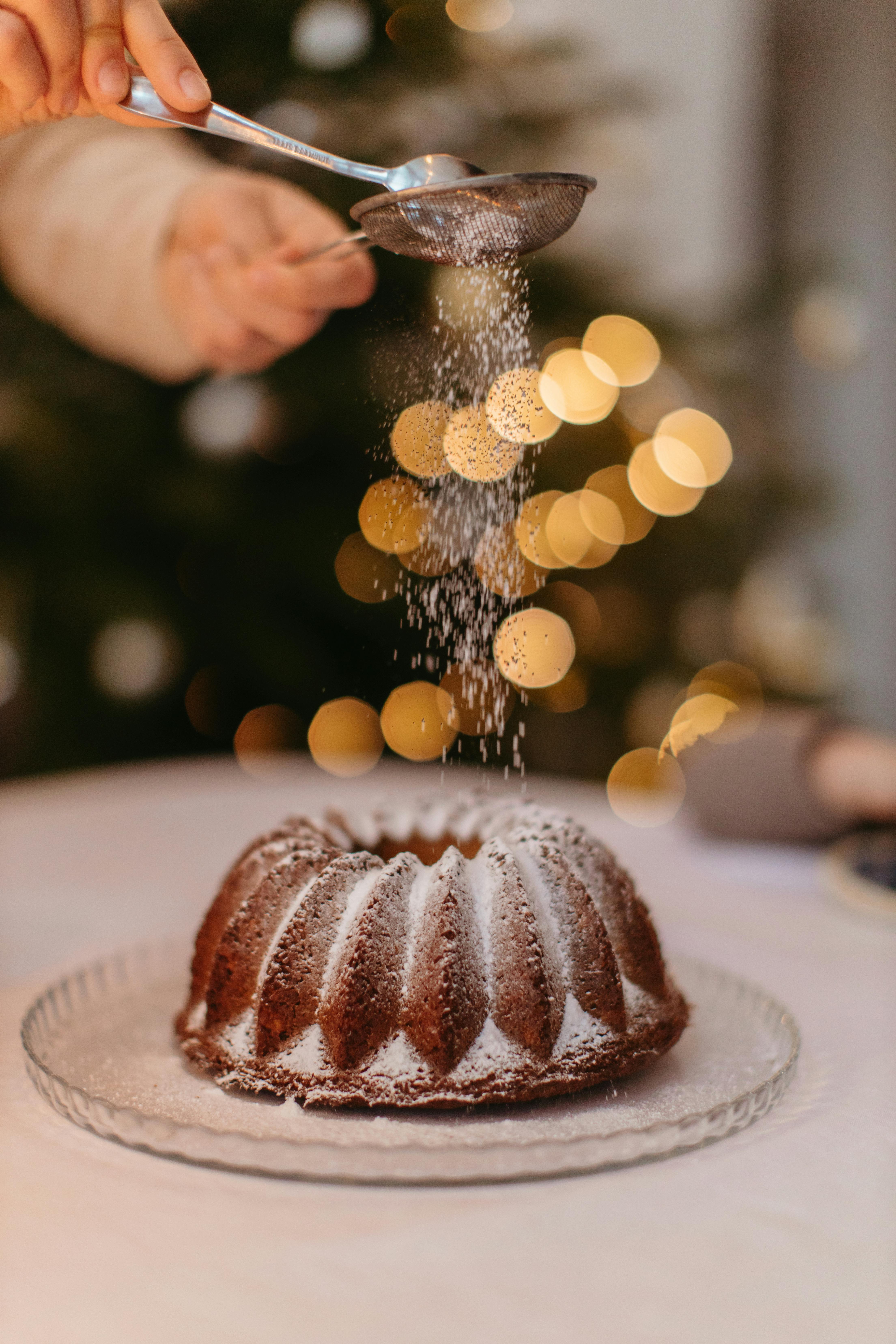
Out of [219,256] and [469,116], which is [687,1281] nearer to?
[219,256]

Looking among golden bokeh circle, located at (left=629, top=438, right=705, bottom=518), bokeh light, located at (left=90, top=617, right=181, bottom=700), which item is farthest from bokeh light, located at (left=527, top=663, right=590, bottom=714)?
bokeh light, located at (left=90, top=617, right=181, bottom=700)

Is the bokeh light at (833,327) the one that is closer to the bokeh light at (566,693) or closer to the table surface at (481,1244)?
the bokeh light at (566,693)

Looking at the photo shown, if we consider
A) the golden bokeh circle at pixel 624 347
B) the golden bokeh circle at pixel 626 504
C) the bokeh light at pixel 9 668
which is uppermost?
the golden bokeh circle at pixel 624 347

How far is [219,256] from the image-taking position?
40.1 inches

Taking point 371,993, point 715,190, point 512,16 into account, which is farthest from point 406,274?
point 715,190

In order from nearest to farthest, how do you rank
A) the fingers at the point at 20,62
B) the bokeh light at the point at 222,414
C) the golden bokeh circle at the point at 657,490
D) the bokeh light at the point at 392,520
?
the fingers at the point at 20,62, the bokeh light at the point at 392,520, the bokeh light at the point at 222,414, the golden bokeh circle at the point at 657,490

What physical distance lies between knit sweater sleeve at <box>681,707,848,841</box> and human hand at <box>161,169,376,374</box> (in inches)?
25.8

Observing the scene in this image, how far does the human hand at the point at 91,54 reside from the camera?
1.64 ft

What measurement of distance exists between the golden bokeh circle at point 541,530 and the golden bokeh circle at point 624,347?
0.25m

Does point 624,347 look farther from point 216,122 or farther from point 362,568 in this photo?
point 216,122

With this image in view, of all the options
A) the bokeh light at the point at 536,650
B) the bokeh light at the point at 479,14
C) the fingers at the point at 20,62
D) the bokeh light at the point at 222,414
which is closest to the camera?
the fingers at the point at 20,62

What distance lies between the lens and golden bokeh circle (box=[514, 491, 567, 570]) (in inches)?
33.1

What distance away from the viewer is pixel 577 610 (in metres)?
1.86

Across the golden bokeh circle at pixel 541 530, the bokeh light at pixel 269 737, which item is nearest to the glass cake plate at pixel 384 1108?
the golden bokeh circle at pixel 541 530
